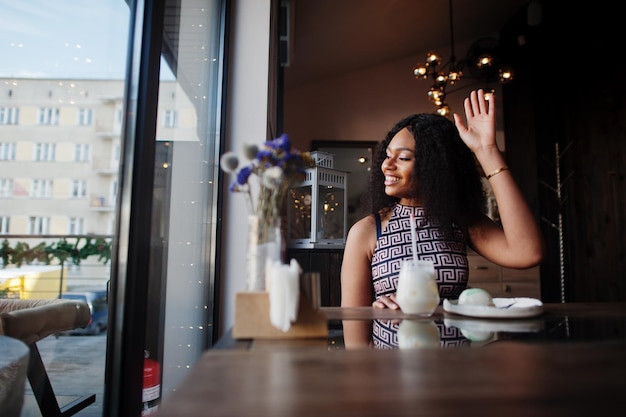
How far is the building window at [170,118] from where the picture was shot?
1.42 m

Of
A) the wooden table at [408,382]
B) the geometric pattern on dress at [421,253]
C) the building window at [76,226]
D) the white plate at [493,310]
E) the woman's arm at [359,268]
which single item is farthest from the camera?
the woman's arm at [359,268]

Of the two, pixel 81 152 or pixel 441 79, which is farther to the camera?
pixel 441 79

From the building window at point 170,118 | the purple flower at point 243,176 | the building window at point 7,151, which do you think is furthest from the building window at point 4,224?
Answer: the building window at point 170,118

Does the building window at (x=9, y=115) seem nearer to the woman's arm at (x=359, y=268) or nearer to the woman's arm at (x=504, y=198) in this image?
the woman's arm at (x=359, y=268)

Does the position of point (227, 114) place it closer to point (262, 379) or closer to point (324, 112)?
point (262, 379)

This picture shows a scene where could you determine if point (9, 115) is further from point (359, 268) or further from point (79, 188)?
point (359, 268)

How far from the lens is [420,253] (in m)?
1.30

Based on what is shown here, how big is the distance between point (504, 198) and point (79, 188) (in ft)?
3.59

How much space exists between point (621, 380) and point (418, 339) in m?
0.30

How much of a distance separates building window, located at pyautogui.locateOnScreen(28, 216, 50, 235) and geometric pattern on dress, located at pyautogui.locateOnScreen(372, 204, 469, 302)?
83 cm

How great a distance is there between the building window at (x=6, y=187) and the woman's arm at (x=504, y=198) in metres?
1.12

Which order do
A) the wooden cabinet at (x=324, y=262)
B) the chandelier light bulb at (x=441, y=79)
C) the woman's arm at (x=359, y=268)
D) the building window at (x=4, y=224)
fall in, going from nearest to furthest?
the building window at (x=4, y=224), the woman's arm at (x=359, y=268), the wooden cabinet at (x=324, y=262), the chandelier light bulb at (x=441, y=79)

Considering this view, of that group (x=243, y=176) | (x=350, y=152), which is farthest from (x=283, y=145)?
(x=350, y=152)

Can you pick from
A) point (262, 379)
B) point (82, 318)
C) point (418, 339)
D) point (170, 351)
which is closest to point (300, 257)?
point (170, 351)
